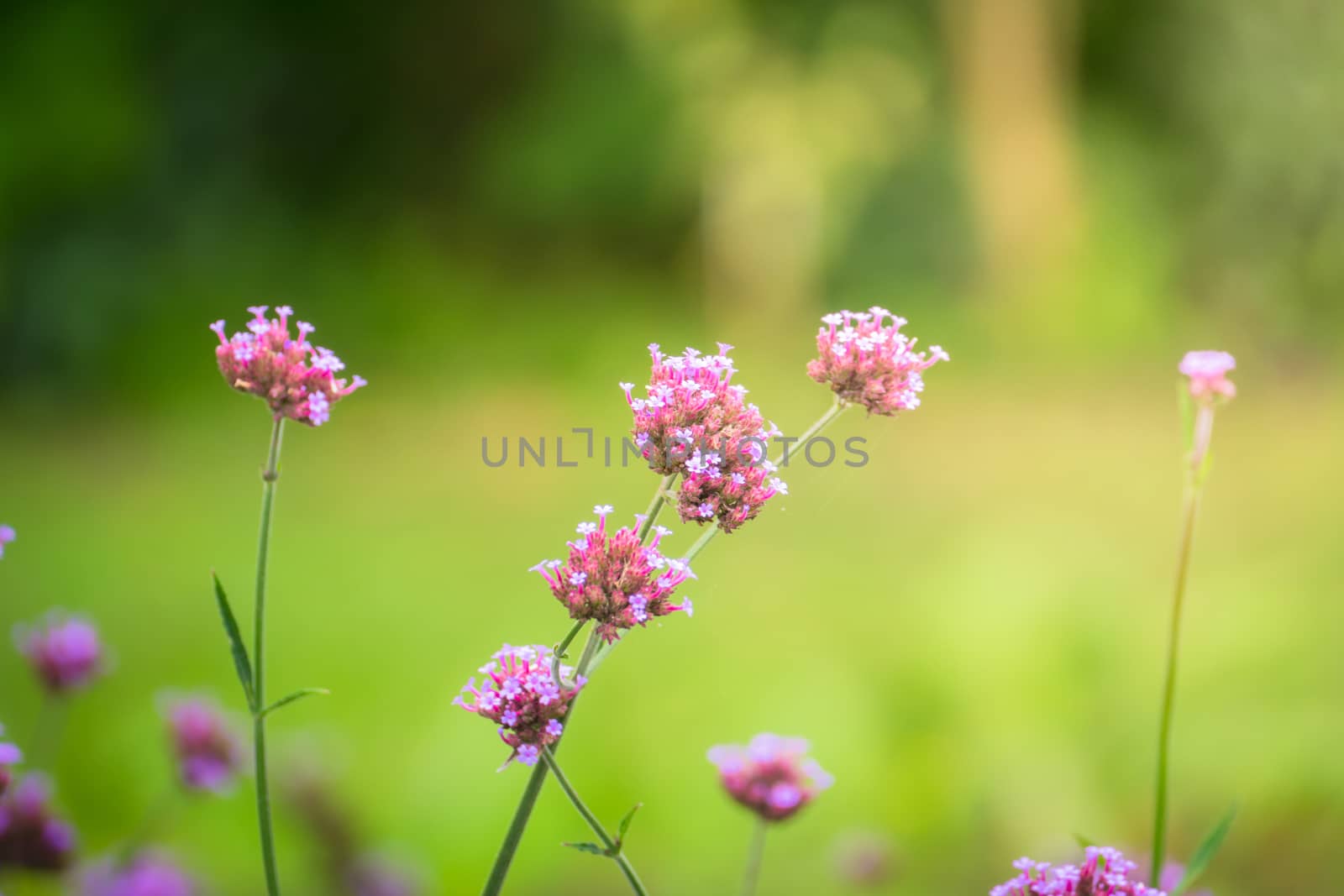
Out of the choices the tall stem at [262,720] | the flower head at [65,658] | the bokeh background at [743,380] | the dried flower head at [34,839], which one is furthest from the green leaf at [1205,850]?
the bokeh background at [743,380]

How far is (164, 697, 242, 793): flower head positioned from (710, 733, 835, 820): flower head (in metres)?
0.62

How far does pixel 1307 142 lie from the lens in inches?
256

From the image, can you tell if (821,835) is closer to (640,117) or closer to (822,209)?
(822,209)

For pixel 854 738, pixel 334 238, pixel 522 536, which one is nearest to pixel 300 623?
pixel 522 536

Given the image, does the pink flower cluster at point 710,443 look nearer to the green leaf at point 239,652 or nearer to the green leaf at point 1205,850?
the green leaf at point 239,652

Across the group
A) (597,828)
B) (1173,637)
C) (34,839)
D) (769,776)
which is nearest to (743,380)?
(769,776)

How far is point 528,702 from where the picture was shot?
0.75m

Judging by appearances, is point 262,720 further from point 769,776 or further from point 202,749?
point 202,749

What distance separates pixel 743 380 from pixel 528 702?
5.26 metres

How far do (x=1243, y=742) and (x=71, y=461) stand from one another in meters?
5.04

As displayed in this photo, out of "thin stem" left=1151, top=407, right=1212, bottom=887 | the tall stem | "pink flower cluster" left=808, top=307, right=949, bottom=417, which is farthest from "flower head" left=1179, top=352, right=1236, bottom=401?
the tall stem

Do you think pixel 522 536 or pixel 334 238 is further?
pixel 334 238

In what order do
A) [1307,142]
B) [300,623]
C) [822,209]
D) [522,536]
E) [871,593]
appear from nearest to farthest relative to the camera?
[300,623]
[871,593]
[522,536]
[1307,142]
[822,209]

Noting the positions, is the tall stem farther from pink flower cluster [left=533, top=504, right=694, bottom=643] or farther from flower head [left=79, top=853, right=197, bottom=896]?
flower head [left=79, top=853, right=197, bottom=896]
